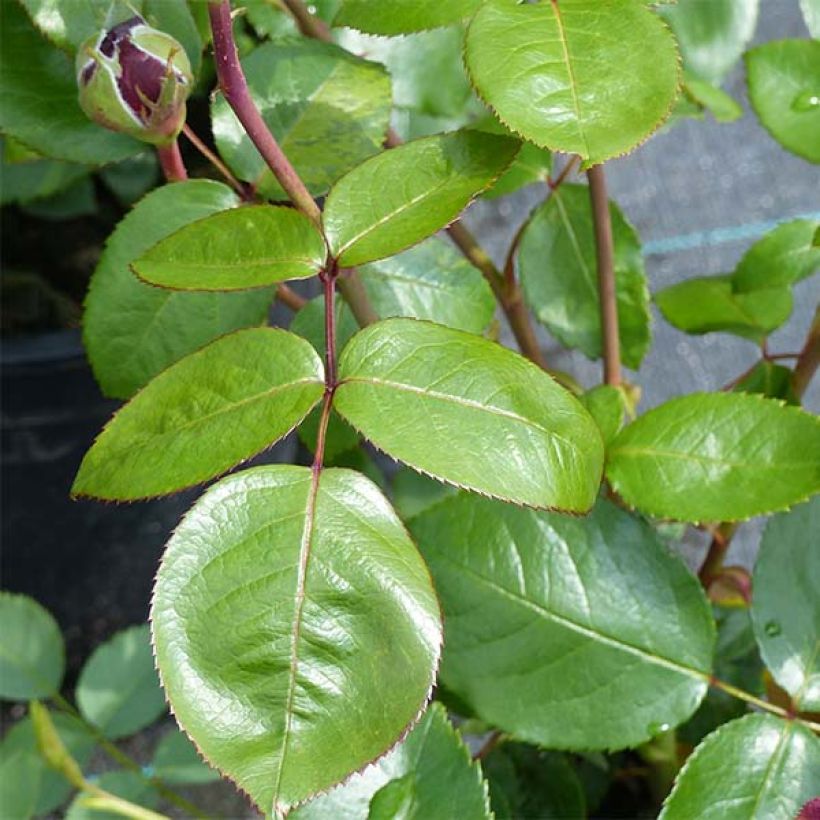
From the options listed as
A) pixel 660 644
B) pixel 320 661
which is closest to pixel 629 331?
pixel 660 644

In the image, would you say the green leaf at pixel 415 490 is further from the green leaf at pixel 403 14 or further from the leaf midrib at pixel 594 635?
the green leaf at pixel 403 14

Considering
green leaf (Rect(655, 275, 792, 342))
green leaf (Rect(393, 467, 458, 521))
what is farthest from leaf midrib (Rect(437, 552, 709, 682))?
green leaf (Rect(393, 467, 458, 521))

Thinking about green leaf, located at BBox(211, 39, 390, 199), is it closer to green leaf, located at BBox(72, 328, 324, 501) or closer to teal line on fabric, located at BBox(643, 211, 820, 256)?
green leaf, located at BBox(72, 328, 324, 501)

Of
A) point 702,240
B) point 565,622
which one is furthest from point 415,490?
point 702,240

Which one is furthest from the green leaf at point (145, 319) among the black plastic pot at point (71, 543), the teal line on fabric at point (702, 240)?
the teal line on fabric at point (702, 240)

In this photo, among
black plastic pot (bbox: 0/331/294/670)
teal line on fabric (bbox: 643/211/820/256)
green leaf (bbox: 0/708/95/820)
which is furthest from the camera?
teal line on fabric (bbox: 643/211/820/256)
